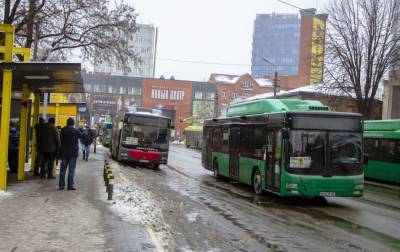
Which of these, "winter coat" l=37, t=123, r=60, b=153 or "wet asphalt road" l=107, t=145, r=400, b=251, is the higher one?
"winter coat" l=37, t=123, r=60, b=153

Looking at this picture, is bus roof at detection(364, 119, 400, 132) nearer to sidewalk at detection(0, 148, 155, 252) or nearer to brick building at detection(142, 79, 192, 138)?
sidewalk at detection(0, 148, 155, 252)

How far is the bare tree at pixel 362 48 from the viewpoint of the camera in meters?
37.6

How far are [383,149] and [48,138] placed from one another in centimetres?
1631

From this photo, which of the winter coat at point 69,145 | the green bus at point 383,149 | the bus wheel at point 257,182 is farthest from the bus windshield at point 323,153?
the green bus at point 383,149

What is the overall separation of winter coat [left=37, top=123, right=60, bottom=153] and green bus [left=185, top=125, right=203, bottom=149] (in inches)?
2094

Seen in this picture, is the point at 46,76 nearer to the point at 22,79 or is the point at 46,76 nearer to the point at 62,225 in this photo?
the point at 22,79

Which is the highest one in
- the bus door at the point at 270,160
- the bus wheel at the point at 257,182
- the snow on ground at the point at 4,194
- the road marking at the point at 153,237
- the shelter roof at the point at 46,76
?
the shelter roof at the point at 46,76

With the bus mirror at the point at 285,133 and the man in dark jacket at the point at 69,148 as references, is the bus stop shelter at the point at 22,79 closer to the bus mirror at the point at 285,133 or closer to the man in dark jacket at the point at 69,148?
the man in dark jacket at the point at 69,148

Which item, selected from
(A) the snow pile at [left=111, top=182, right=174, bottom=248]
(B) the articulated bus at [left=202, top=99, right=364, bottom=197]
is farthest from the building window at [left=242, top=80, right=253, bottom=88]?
(A) the snow pile at [left=111, top=182, right=174, bottom=248]

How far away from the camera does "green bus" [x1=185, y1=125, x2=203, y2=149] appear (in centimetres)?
7100

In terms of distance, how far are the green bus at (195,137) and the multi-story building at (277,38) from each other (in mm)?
91700

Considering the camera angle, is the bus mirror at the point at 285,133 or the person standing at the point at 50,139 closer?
the bus mirror at the point at 285,133

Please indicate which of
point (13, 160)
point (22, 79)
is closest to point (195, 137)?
point (13, 160)

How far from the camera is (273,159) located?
15383mm
